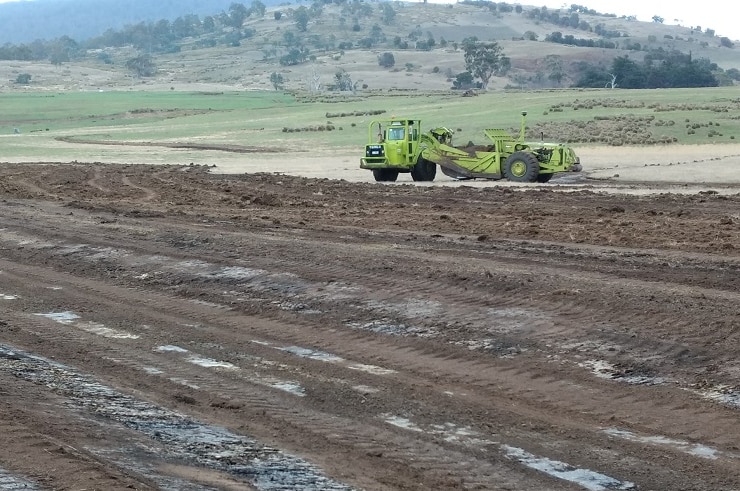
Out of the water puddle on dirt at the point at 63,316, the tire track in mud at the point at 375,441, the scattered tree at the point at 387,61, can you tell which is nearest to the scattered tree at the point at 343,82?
the scattered tree at the point at 387,61

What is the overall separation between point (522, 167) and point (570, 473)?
2576 centimetres

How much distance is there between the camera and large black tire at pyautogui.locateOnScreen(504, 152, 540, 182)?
32531mm

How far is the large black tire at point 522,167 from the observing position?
32.5m

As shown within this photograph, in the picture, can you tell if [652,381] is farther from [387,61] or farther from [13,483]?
[387,61]

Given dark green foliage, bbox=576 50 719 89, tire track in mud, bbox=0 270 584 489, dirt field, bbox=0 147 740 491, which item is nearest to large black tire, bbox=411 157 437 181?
dirt field, bbox=0 147 740 491

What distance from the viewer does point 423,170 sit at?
35.9 m

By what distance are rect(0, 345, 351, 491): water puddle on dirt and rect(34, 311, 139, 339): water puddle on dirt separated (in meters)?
1.99

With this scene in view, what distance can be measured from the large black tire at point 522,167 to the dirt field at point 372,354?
34.7 ft

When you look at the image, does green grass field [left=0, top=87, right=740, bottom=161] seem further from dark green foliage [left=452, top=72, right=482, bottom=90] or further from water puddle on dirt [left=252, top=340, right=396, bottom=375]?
water puddle on dirt [left=252, top=340, right=396, bottom=375]

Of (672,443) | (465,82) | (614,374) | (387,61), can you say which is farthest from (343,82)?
(672,443)

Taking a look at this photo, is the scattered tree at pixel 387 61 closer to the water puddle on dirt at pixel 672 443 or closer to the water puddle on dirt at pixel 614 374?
the water puddle on dirt at pixel 614 374

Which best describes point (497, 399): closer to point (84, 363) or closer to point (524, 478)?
point (524, 478)

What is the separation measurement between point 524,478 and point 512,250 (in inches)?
388

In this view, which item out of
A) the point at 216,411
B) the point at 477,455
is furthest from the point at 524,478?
the point at 216,411
